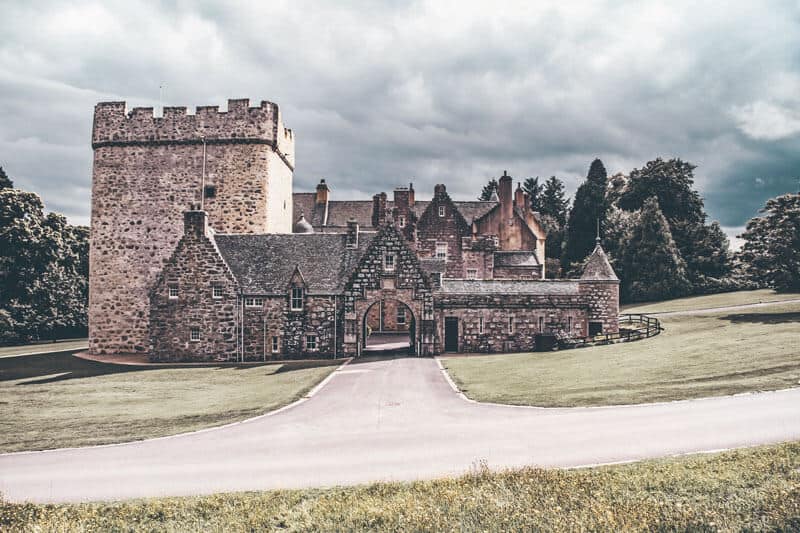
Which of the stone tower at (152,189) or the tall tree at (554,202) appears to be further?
the tall tree at (554,202)

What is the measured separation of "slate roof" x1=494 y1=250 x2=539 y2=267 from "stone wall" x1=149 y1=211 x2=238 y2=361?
2609cm

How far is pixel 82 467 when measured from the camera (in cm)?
1412

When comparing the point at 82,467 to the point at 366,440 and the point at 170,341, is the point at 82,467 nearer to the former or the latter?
the point at 366,440

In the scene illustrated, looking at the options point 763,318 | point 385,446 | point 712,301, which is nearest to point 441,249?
point 712,301

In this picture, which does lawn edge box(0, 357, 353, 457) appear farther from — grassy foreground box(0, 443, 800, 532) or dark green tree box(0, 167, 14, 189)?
dark green tree box(0, 167, 14, 189)

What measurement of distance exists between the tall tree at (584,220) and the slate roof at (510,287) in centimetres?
3917

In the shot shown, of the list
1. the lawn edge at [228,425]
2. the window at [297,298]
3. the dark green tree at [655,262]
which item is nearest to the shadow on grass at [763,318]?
the dark green tree at [655,262]

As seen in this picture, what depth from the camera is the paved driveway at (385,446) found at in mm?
12953

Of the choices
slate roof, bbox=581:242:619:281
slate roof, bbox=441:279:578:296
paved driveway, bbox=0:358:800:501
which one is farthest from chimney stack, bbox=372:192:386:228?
paved driveway, bbox=0:358:800:501

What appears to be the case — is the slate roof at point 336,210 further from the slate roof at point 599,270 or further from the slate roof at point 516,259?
the slate roof at point 599,270

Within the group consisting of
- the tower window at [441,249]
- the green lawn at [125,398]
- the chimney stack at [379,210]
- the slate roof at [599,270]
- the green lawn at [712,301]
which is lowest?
the green lawn at [125,398]

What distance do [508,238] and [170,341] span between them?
111ft

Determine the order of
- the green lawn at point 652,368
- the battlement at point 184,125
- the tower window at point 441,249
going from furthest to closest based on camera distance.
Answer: the tower window at point 441,249 → the battlement at point 184,125 → the green lawn at point 652,368

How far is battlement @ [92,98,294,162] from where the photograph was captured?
40.7 metres
